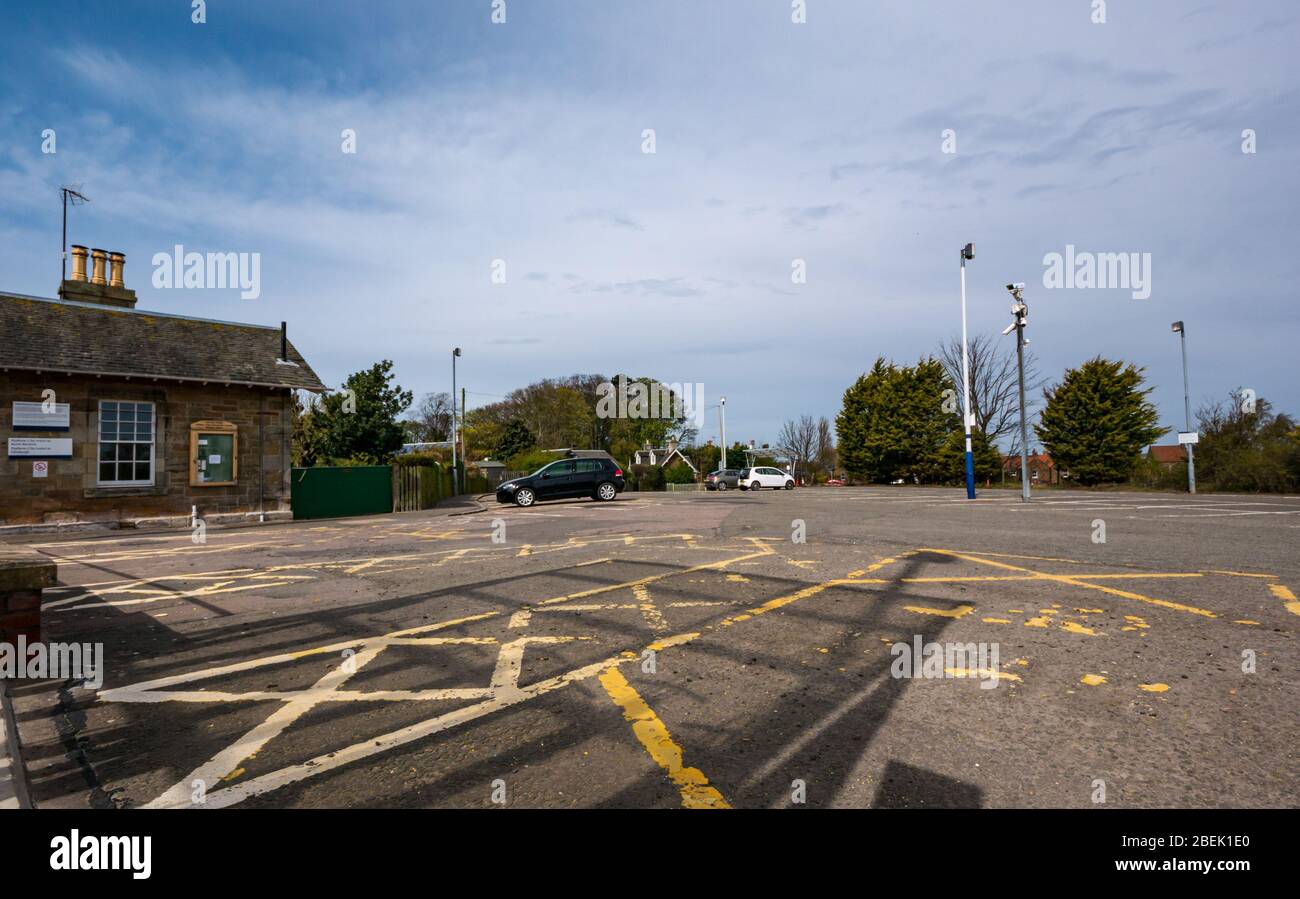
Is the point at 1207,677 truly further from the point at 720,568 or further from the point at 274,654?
the point at 274,654

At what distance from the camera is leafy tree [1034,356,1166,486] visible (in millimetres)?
35781

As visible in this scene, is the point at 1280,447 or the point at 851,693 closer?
the point at 851,693

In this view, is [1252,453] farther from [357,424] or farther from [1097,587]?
[357,424]

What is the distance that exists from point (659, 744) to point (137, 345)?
22.0 metres

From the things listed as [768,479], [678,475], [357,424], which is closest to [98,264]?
[357,424]

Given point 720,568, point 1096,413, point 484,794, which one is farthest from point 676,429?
point 484,794

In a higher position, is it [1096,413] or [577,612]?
[1096,413]

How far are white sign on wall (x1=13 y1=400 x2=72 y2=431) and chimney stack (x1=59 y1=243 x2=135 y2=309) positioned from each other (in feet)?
18.5

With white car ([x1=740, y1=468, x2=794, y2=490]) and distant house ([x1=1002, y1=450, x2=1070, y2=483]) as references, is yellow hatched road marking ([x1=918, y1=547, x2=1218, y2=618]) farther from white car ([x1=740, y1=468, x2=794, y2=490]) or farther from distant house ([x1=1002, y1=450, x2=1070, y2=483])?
distant house ([x1=1002, y1=450, x2=1070, y2=483])

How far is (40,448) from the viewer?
642 inches

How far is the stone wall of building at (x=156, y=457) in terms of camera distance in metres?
16.1
